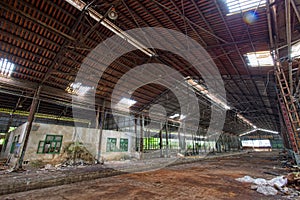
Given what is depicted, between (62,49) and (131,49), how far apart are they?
3847mm

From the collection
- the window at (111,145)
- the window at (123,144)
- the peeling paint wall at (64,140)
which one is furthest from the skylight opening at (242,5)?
the window at (123,144)

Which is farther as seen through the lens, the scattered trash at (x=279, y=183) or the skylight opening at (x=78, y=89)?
the skylight opening at (x=78, y=89)

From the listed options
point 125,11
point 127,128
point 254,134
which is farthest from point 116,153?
point 254,134

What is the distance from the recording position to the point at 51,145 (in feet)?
35.7

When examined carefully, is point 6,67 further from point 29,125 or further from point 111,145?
point 111,145

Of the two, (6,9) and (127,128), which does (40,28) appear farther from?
(127,128)

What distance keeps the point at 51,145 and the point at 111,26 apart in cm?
988

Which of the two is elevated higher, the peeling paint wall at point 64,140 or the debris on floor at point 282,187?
the peeling paint wall at point 64,140

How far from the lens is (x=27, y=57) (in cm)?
797

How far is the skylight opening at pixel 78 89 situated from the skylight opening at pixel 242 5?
1017 cm

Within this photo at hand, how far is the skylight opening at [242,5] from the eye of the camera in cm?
557

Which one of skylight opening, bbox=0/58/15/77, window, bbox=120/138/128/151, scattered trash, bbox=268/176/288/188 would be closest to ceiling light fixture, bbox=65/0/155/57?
skylight opening, bbox=0/58/15/77

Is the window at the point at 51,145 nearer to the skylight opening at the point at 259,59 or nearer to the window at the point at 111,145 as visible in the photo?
the window at the point at 111,145

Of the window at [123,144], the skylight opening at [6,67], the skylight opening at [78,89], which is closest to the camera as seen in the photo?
the skylight opening at [6,67]
